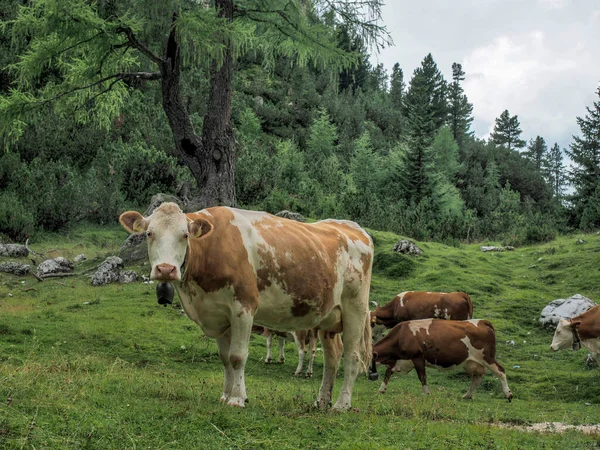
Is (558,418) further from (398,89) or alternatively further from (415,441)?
(398,89)

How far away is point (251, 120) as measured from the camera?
148 feet

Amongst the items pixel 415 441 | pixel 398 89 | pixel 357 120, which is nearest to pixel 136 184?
pixel 415 441

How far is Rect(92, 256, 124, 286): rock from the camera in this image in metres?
16.2

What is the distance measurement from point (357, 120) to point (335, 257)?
2035 inches

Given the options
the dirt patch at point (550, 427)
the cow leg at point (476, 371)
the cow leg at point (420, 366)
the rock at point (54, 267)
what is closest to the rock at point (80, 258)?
the rock at point (54, 267)

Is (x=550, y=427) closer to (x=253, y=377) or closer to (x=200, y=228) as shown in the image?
(x=253, y=377)

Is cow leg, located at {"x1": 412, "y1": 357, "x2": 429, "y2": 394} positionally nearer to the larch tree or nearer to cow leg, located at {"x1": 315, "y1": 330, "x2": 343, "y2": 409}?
cow leg, located at {"x1": 315, "y1": 330, "x2": 343, "y2": 409}

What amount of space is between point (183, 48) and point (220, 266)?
30.6 feet

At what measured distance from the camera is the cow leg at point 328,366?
22.7 ft

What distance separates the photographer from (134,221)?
591 centimetres

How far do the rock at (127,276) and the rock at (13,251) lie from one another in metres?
4.16

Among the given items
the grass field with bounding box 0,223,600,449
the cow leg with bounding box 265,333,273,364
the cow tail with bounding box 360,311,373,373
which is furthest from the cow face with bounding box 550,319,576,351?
the cow tail with bounding box 360,311,373,373

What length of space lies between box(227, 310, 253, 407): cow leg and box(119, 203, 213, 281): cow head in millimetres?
817

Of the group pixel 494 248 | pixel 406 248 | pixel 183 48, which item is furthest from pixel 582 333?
pixel 494 248
